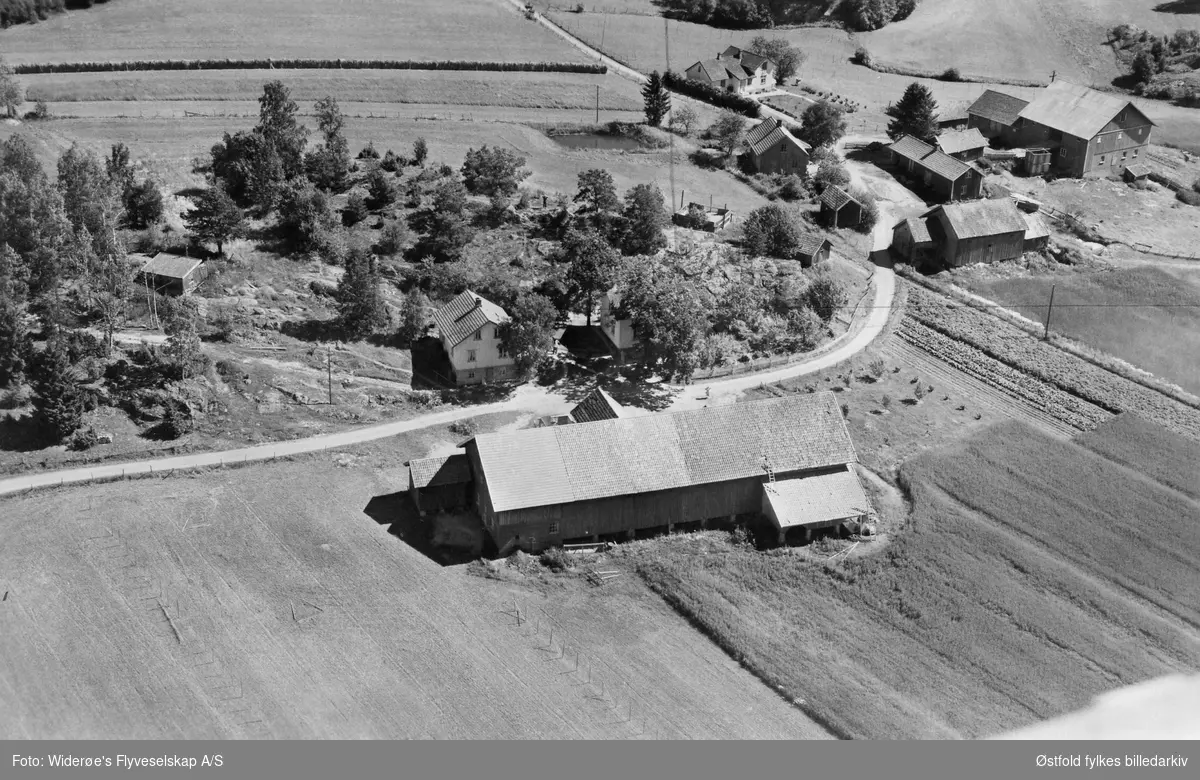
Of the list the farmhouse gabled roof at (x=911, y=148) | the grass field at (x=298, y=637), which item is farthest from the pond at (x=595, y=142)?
the grass field at (x=298, y=637)

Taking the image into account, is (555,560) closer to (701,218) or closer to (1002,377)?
(1002,377)

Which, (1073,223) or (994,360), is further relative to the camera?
(1073,223)

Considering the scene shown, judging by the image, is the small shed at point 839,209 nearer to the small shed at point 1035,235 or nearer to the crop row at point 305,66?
the small shed at point 1035,235

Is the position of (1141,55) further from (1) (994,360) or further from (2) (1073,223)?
(1) (994,360)

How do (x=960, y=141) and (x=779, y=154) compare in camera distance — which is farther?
(x=960, y=141)

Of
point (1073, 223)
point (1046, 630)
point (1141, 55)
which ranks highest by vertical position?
point (1141, 55)

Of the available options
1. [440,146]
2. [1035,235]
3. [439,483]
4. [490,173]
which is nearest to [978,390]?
[1035,235]

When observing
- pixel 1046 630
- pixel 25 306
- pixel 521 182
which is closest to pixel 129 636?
pixel 25 306
